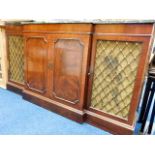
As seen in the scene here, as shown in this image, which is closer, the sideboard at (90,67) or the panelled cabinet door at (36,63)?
the sideboard at (90,67)

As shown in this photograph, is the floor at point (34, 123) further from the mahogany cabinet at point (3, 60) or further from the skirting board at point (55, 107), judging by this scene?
the mahogany cabinet at point (3, 60)

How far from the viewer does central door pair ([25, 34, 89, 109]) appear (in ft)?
5.64

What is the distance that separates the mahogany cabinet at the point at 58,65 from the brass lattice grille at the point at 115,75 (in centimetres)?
15

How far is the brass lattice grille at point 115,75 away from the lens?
4.78 ft

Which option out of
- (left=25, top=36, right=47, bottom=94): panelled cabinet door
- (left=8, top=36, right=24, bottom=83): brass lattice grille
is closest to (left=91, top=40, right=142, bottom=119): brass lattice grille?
(left=25, top=36, right=47, bottom=94): panelled cabinet door

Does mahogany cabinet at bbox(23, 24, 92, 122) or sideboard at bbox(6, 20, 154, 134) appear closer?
sideboard at bbox(6, 20, 154, 134)

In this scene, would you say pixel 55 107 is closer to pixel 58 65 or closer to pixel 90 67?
pixel 58 65

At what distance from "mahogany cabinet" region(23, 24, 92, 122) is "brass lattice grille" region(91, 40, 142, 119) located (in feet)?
0.50

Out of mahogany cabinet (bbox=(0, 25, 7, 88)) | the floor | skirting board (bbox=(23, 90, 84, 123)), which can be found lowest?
the floor

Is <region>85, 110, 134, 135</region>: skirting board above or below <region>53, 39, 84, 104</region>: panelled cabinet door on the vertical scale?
below

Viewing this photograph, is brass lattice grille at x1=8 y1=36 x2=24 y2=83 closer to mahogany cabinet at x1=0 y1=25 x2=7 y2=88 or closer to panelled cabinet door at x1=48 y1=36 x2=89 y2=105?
mahogany cabinet at x1=0 y1=25 x2=7 y2=88

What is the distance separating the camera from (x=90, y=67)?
67.5 inches

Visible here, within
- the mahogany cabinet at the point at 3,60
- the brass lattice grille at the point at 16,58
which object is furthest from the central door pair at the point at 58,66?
the mahogany cabinet at the point at 3,60
